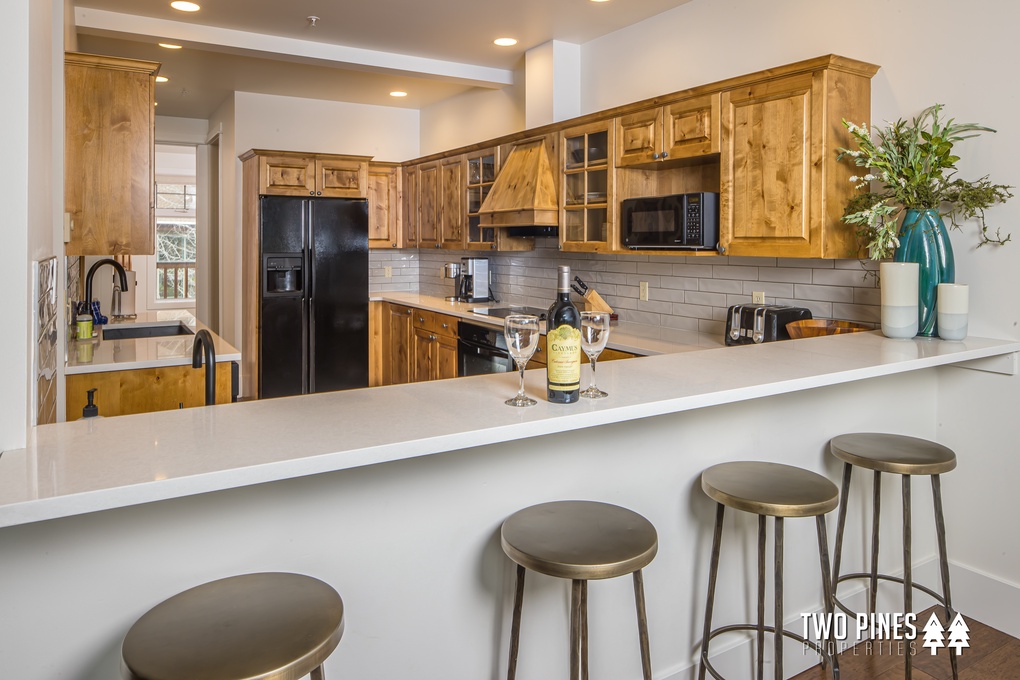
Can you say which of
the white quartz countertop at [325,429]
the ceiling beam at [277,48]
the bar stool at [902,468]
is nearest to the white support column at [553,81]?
the ceiling beam at [277,48]

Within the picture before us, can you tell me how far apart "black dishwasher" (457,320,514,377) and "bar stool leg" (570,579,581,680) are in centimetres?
287

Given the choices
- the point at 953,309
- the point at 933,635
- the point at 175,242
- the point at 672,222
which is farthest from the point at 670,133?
the point at 175,242

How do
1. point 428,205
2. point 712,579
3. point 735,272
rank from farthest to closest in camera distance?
point 428,205
point 735,272
point 712,579

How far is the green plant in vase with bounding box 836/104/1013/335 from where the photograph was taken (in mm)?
2553

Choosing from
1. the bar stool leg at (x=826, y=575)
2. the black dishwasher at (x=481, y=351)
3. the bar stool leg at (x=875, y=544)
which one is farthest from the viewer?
the black dishwasher at (x=481, y=351)

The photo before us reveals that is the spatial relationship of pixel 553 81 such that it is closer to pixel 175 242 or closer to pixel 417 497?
pixel 417 497

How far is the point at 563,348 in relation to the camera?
161 centimetres

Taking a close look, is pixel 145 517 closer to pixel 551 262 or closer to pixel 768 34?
pixel 768 34

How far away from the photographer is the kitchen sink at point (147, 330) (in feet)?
13.6

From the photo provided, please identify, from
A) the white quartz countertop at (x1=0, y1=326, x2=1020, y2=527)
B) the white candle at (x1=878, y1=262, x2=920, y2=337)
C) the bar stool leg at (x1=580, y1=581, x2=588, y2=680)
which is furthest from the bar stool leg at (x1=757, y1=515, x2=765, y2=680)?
the white candle at (x1=878, y1=262, x2=920, y2=337)

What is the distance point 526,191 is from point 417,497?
121 inches

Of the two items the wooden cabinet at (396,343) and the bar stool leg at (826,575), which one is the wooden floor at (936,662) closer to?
the bar stool leg at (826,575)

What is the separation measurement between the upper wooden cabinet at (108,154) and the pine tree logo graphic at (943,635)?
3499 millimetres

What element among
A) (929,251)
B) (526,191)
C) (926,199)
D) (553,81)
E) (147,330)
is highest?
(553,81)
